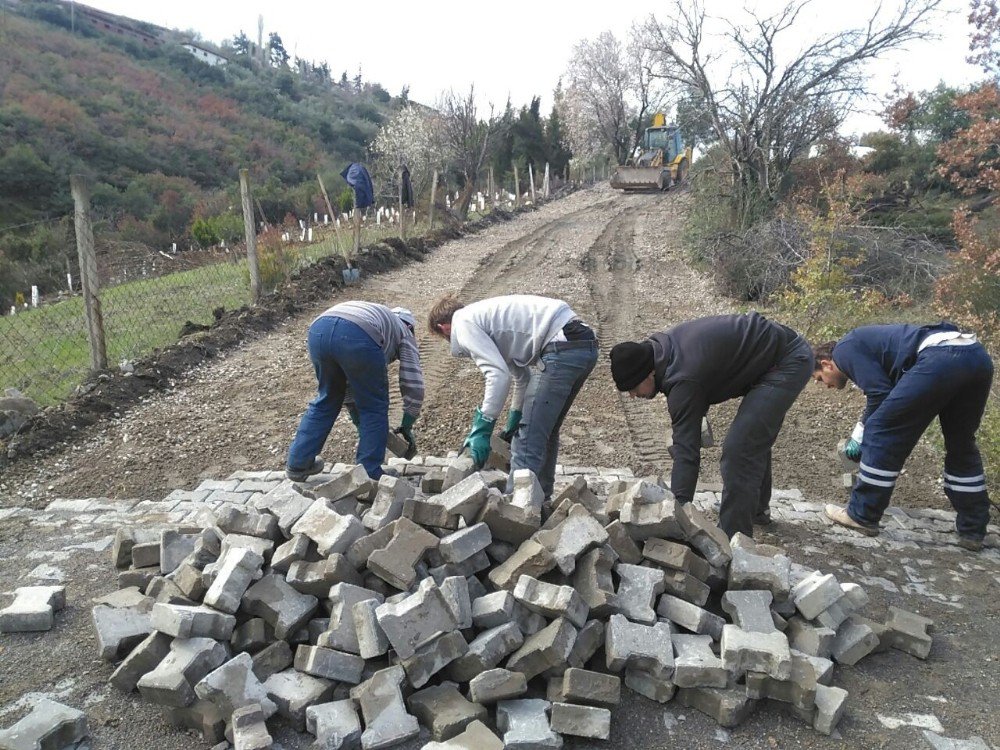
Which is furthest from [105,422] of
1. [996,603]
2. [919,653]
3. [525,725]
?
[996,603]

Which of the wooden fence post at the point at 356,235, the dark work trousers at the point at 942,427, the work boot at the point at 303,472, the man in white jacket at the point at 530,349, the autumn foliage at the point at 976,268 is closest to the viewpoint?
the man in white jacket at the point at 530,349

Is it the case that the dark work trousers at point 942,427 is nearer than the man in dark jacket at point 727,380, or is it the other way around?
the man in dark jacket at point 727,380

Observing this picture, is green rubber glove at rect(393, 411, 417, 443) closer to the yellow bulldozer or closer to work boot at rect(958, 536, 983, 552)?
work boot at rect(958, 536, 983, 552)

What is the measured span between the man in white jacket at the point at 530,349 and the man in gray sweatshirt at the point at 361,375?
0.53 m

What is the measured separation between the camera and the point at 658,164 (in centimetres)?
2512

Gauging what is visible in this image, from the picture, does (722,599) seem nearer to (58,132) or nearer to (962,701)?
(962,701)

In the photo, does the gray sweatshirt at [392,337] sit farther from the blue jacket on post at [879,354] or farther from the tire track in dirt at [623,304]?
the blue jacket on post at [879,354]

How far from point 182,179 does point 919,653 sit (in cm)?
3718

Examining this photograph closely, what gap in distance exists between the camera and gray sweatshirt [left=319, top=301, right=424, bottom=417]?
13.5 ft

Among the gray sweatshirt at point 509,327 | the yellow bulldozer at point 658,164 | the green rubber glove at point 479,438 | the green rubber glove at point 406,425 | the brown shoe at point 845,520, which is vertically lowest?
the brown shoe at point 845,520

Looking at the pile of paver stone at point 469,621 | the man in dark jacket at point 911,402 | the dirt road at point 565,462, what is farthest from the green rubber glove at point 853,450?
the pile of paver stone at point 469,621

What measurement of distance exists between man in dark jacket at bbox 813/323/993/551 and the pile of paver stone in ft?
3.79

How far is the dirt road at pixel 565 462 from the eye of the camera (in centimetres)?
270

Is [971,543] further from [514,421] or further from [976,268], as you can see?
[976,268]
